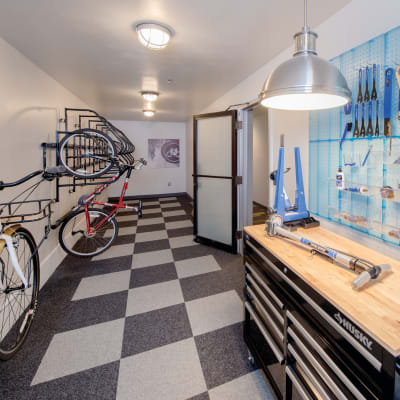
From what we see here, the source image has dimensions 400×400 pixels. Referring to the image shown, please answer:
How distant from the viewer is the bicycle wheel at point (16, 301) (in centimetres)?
155

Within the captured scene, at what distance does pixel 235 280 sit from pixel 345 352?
1774 millimetres

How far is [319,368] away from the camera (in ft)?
2.70

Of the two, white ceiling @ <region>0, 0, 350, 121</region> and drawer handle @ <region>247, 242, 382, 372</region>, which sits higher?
white ceiling @ <region>0, 0, 350, 121</region>

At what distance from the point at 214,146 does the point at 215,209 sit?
3.07 ft

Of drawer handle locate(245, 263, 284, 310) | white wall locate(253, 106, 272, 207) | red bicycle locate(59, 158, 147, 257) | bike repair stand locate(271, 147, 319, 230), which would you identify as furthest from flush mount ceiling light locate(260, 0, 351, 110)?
white wall locate(253, 106, 272, 207)

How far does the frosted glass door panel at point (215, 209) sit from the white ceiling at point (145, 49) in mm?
1464

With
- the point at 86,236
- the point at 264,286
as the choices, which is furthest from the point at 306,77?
the point at 86,236

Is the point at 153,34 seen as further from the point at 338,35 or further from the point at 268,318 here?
the point at 268,318

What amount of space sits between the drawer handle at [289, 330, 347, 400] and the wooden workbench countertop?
264 mm

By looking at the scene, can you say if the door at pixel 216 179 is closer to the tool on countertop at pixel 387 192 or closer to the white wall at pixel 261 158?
the tool on countertop at pixel 387 192

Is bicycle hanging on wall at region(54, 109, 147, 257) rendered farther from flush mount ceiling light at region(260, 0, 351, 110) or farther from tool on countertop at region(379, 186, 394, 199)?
tool on countertop at region(379, 186, 394, 199)

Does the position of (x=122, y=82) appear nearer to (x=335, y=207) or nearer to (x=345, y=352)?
(x=335, y=207)

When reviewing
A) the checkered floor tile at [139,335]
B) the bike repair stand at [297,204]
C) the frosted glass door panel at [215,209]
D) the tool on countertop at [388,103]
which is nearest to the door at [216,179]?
the frosted glass door panel at [215,209]

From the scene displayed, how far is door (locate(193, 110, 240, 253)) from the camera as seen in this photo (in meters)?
3.06
